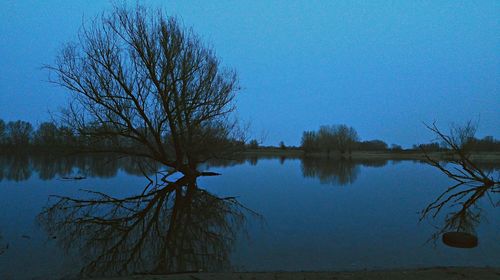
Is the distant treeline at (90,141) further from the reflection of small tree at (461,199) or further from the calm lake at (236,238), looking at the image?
the reflection of small tree at (461,199)

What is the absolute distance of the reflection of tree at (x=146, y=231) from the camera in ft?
18.3

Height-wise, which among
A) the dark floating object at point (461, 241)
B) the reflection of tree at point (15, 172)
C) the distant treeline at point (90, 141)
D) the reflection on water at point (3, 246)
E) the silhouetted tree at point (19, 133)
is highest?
the silhouetted tree at point (19, 133)

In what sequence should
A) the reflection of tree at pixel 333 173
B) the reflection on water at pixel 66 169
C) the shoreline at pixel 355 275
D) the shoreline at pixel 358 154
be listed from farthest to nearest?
1. the shoreline at pixel 358 154
2. the reflection of tree at pixel 333 173
3. the reflection on water at pixel 66 169
4. the shoreline at pixel 355 275

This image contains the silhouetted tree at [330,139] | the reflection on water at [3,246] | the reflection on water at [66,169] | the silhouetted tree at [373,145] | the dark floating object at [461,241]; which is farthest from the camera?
the silhouetted tree at [373,145]

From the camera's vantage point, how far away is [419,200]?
43.7 ft

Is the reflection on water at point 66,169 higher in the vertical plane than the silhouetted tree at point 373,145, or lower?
lower

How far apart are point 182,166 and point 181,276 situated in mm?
14645

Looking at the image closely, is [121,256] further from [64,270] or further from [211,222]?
[211,222]

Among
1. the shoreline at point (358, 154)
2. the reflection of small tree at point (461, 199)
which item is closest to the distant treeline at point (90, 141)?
the reflection of small tree at point (461, 199)

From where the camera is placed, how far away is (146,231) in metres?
7.60

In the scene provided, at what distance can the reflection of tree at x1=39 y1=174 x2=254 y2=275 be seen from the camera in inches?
220

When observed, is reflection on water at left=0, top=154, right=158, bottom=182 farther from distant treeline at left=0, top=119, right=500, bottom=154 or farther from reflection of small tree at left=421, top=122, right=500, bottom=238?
reflection of small tree at left=421, top=122, right=500, bottom=238

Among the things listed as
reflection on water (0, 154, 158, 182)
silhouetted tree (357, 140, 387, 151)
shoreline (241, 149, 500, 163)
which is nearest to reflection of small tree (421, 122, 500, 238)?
reflection on water (0, 154, 158, 182)

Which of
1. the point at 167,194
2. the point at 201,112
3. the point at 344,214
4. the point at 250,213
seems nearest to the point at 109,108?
the point at 201,112
